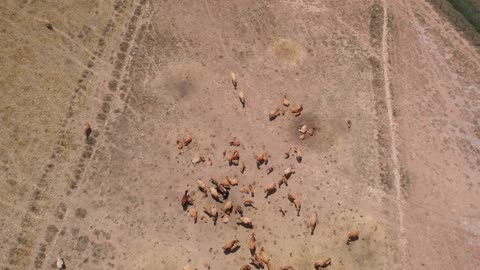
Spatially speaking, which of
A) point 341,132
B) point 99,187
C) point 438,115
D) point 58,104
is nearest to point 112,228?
point 99,187

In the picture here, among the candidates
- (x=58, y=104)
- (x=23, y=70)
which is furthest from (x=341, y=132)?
(x=23, y=70)

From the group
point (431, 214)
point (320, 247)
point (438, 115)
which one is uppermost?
point (438, 115)

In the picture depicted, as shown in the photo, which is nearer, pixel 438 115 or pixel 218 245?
pixel 218 245

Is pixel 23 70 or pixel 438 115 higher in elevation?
pixel 438 115

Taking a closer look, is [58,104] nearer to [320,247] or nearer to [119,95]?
[119,95]

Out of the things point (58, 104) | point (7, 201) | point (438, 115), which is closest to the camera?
point (7, 201)

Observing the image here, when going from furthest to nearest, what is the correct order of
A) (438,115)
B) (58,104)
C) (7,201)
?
(438,115) → (58,104) → (7,201)
